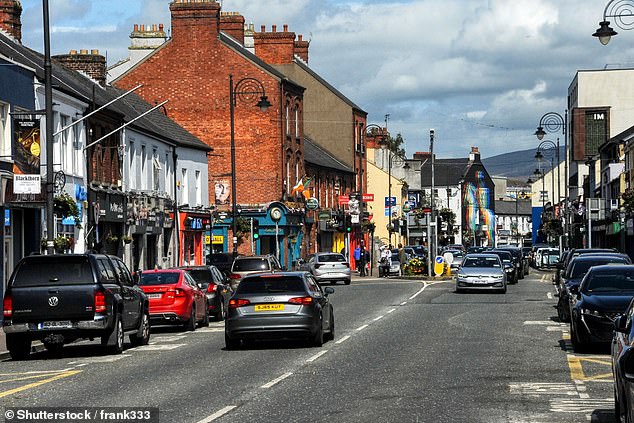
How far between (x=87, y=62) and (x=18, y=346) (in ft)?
105

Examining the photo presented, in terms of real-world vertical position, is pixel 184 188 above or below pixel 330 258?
above

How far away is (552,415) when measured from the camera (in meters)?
12.6

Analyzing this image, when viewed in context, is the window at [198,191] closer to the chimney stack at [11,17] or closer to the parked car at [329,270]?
the parked car at [329,270]

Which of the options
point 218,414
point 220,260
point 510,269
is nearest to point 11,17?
point 220,260

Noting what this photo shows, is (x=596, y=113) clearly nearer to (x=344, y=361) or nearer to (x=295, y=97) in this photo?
(x=295, y=97)

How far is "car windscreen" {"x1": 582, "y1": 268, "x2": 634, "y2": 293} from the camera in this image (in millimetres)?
21422

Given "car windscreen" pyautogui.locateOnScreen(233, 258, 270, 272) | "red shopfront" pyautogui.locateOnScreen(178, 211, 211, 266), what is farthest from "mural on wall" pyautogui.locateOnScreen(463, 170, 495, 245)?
"car windscreen" pyautogui.locateOnScreen(233, 258, 270, 272)

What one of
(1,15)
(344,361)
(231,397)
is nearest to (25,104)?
(1,15)

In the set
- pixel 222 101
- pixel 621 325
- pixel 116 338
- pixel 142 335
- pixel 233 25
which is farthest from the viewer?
pixel 233 25

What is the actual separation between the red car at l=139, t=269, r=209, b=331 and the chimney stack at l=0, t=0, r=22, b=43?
1654 centimetres

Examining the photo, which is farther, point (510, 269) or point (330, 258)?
point (330, 258)

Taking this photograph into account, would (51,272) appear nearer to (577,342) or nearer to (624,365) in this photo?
(577,342)

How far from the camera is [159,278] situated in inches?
1163

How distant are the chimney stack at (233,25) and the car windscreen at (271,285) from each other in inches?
2229
